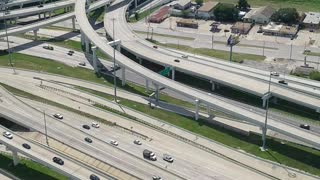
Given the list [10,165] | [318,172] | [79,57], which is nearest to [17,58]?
[79,57]

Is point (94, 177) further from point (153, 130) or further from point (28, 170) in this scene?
point (153, 130)

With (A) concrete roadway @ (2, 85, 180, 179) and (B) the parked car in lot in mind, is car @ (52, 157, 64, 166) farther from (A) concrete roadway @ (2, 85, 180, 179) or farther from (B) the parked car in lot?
(B) the parked car in lot

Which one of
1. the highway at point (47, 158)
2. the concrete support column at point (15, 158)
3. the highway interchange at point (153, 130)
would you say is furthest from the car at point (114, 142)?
the concrete support column at point (15, 158)

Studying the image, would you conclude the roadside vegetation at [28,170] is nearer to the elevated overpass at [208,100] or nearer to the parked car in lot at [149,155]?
the parked car in lot at [149,155]

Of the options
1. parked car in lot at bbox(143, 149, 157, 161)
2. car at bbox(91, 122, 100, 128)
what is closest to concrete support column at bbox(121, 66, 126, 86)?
car at bbox(91, 122, 100, 128)

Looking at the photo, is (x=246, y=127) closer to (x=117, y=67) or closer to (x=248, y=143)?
(x=248, y=143)

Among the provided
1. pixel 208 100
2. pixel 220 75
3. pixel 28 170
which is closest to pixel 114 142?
pixel 28 170
